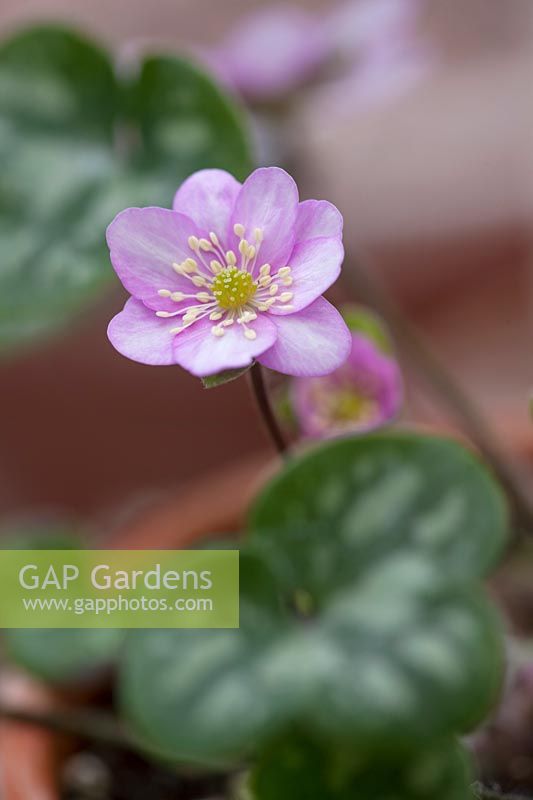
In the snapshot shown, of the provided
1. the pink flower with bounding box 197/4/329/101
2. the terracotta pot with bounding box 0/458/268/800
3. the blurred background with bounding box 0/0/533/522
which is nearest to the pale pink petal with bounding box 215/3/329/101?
the pink flower with bounding box 197/4/329/101

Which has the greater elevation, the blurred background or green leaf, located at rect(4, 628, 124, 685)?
the blurred background

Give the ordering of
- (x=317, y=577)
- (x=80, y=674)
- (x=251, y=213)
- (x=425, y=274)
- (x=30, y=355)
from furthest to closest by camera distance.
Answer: (x=425, y=274) → (x=30, y=355) → (x=80, y=674) → (x=317, y=577) → (x=251, y=213)

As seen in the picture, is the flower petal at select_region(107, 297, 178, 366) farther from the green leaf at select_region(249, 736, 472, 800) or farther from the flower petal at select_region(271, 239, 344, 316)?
the green leaf at select_region(249, 736, 472, 800)

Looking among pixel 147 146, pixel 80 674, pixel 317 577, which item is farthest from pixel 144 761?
pixel 147 146

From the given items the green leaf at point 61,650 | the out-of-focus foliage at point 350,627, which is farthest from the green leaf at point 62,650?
the out-of-focus foliage at point 350,627

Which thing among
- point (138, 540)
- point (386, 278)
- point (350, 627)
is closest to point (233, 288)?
point (350, 627)

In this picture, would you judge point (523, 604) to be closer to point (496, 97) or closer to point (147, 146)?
point (147, 146)

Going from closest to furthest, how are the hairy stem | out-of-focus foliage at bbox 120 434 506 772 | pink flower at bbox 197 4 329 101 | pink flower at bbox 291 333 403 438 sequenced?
out-of-focus foliage at bbox 120 434 506 772, pink flower at bbox 291 333 403 438, the hairy stem, pink flower at bbox 197 4 329 101
